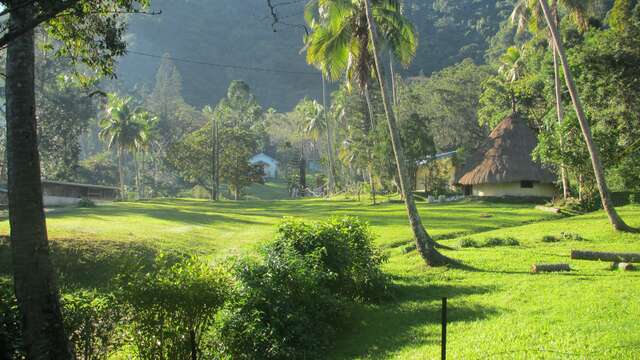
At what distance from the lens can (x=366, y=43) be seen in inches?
704

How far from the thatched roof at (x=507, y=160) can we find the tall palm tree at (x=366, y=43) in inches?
867

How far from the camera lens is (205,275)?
7504 mm

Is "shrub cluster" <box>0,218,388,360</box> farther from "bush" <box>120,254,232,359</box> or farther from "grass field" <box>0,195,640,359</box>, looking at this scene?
"grass field" <box>0,195,640,359</box>

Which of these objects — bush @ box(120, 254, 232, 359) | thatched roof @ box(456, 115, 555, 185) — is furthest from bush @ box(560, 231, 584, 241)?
thatched roof @ box(456, 115, 555, 185)

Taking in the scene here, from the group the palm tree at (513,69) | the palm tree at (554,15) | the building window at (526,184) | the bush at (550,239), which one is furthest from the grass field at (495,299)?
the palm tree at (513,69)

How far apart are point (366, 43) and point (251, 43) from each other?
12610cm

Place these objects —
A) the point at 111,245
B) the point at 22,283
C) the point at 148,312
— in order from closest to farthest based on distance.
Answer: the point at 22,283, the point at 148,312, the point at 111,245

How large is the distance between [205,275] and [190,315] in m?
0.60

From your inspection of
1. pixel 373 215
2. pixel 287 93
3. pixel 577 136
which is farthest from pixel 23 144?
pixel 287 93

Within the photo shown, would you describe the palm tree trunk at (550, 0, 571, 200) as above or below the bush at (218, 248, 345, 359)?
above

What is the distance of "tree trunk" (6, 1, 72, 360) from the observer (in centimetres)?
642

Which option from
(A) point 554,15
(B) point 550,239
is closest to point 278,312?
(B) point 550,239

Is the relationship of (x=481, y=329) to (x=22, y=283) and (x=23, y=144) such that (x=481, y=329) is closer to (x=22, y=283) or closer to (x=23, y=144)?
(x=22, y=283)

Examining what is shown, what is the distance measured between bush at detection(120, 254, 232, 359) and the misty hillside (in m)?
87.7
